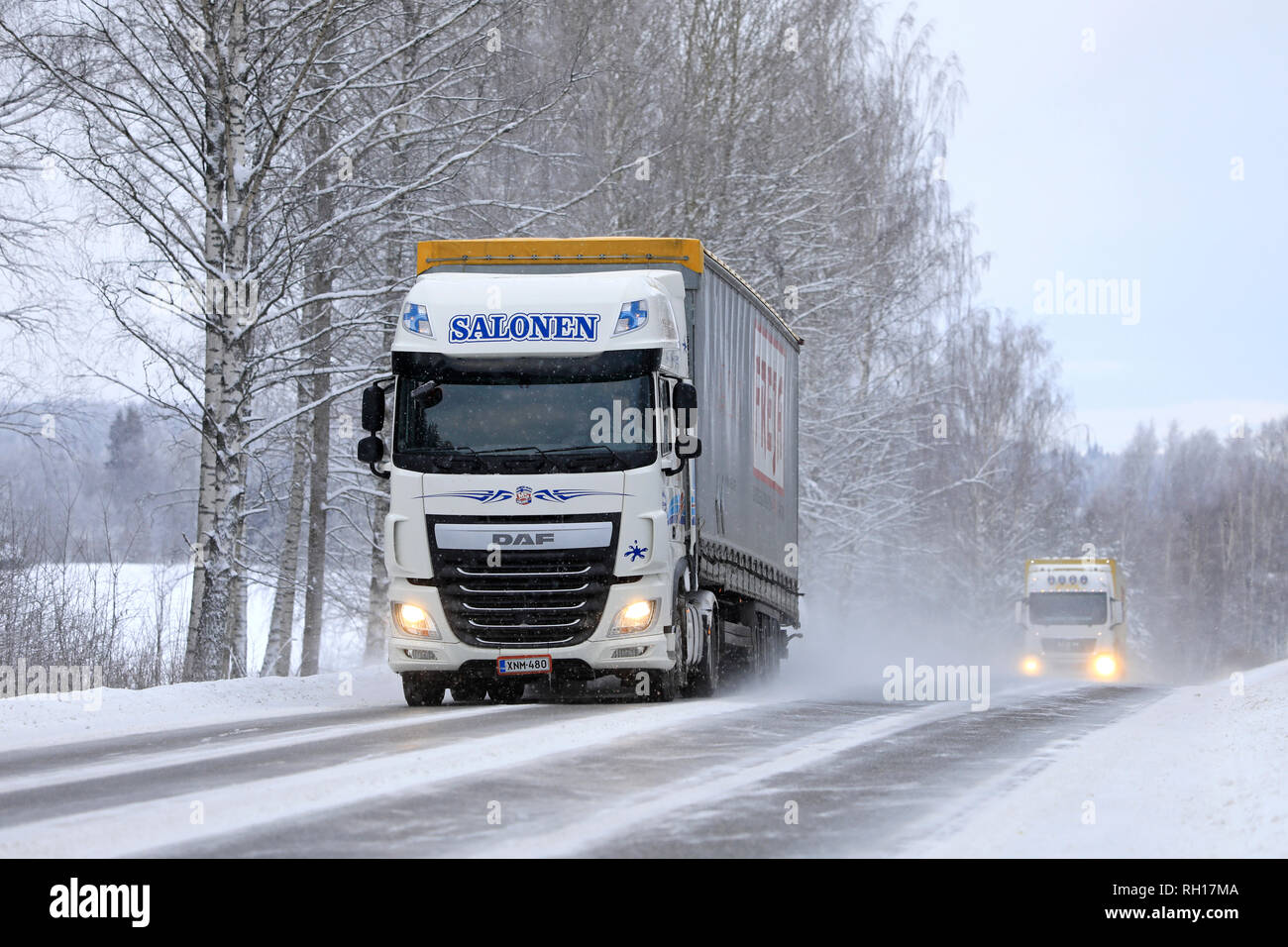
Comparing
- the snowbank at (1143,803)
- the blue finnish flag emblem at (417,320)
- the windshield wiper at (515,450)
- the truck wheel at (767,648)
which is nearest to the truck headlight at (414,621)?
the windshield wiper at (515,450)

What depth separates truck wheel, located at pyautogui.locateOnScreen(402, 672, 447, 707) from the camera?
14.1 metres

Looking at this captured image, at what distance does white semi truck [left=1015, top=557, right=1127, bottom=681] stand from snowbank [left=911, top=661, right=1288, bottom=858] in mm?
27555

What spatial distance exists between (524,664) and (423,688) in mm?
1447

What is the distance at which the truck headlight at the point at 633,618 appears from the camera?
1327 centimetres

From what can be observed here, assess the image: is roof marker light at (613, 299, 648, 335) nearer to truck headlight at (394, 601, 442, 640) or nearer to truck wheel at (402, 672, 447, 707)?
truck headlight at (394, 601, 442, 640)

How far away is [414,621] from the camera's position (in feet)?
43.9

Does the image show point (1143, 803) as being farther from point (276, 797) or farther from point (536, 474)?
point (536, 474)

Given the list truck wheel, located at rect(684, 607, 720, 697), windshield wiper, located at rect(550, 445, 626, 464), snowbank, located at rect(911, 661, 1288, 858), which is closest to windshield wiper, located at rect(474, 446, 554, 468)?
windshield wiper, located at rect(550, 445, 626, 464)

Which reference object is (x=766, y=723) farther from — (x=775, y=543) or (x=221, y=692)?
(x=775, y=543)

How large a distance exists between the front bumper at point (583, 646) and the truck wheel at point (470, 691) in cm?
117

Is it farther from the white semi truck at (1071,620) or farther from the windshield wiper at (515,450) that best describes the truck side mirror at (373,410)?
the white semi truck at (1071,620)

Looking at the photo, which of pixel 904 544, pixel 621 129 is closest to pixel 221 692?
pixel 621 129

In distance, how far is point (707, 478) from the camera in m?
15.2
